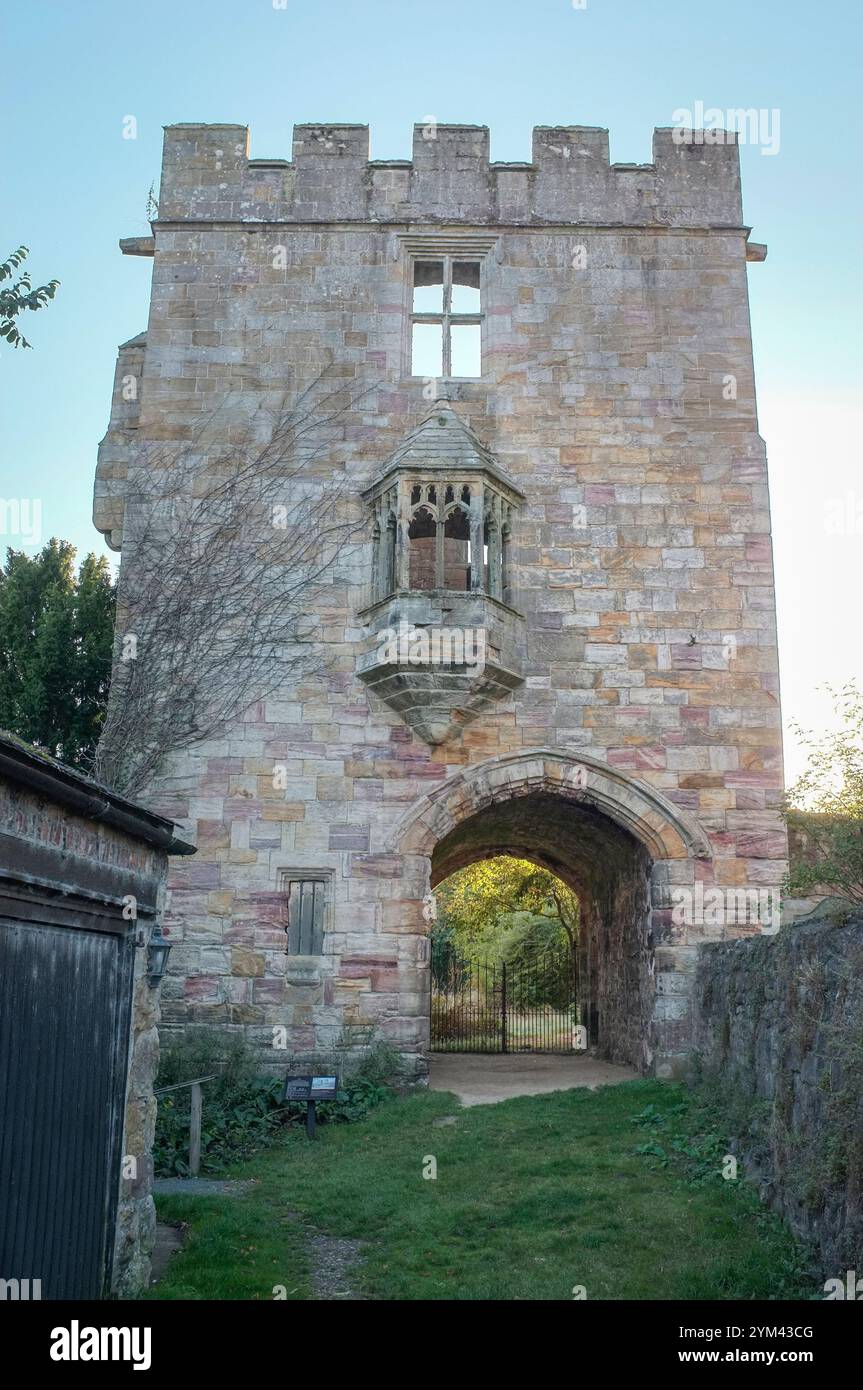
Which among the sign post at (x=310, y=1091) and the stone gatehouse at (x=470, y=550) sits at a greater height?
the stone gatehouse at (x=470, y=550)

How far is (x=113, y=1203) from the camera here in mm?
5699

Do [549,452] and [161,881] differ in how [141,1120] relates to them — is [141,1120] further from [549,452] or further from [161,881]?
[549,452]

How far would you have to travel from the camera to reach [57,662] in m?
13.9

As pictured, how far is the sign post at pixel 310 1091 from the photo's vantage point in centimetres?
1012

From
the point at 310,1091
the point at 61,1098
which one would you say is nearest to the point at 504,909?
the point at 310,1091

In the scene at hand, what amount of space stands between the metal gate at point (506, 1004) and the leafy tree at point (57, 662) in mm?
8397

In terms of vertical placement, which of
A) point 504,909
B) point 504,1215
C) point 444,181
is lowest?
point 504,1215

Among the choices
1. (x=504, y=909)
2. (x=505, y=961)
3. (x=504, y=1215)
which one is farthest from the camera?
(x=504, y=909)

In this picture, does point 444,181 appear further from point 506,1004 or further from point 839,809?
point 506,1004

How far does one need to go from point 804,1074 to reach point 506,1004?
14.0 m

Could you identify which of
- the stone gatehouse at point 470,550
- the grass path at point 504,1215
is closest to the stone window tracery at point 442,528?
the stone gatehouse at point 470,550

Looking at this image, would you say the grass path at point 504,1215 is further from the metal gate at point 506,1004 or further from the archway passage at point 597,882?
the metal gate at point 506,1004

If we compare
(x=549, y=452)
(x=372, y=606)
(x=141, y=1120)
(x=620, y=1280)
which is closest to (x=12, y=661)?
(x=372, y=606)
